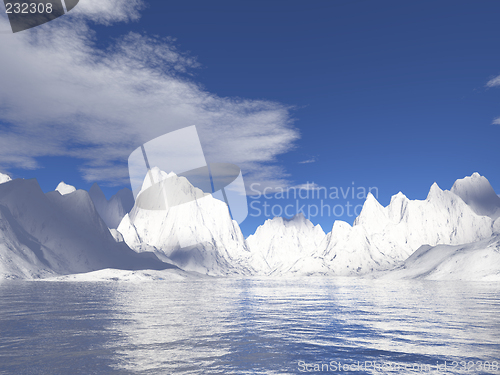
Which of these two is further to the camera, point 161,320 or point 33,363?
point 161,320

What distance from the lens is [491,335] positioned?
29.6 metres

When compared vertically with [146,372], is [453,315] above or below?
below

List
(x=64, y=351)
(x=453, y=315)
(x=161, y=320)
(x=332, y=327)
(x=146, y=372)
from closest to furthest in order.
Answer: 1. (x=146, y=372)
2. (x=64, y=351)
3. (x=332, y=327)
4. (x=161, y=320)
5. (x=453, y=315)

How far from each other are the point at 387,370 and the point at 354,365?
Answer: 6.27 feet

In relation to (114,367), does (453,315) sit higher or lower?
lower

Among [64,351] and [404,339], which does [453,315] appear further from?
[64,351]

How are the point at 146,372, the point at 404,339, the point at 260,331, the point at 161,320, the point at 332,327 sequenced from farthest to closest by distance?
the point at 161,320, the point at 332,327, the point at 260,331, the point at 404,339, the point at 146,372

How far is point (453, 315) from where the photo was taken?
43812 mm

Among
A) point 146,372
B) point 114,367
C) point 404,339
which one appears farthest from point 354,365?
point 114,367

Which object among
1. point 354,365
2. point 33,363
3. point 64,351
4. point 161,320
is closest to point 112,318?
point 161,320

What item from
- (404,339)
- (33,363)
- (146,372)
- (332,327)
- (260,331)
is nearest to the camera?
(146,372)

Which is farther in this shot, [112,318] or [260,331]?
[112,318]

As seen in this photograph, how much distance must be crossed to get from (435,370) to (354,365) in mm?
4513

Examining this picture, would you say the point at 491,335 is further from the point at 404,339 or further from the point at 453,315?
the point at 453,315
